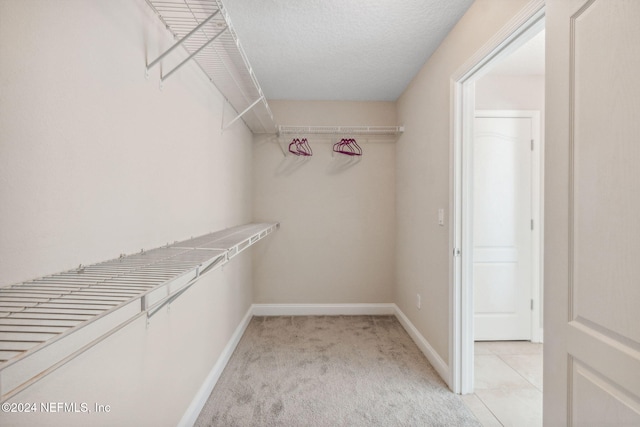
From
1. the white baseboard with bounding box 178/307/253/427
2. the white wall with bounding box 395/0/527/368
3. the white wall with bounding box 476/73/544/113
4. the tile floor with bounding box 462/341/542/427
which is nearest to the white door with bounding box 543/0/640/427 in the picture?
the white wall with bounding box 395/0/527/368

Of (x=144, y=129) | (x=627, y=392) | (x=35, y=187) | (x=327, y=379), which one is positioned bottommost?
(x=327, y=379)

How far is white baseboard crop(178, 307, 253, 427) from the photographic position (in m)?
1.63

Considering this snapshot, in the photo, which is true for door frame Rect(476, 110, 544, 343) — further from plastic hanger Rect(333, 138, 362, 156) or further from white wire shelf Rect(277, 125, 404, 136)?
plastic hanger Rect(333, 138, 362, 156)

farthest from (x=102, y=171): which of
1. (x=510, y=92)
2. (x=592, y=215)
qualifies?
(x=510, y=92)

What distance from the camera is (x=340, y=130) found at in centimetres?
325

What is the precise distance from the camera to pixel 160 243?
1344 mm

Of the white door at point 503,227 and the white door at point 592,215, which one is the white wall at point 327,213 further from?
the white door at point 592,215

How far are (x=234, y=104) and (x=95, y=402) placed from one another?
2053 mm

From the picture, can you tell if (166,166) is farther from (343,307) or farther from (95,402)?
(343,307)

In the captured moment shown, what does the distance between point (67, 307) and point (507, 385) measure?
8.33 ft

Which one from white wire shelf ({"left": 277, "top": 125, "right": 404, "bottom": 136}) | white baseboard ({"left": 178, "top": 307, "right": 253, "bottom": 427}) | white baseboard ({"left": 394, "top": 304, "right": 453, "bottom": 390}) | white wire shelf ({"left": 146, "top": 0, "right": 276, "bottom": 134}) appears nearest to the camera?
white wire shelf ({"left": 146, "top": 0, "right": 276, "bottom": 134})

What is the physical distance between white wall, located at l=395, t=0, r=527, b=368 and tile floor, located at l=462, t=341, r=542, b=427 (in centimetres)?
34

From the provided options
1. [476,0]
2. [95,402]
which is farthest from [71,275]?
[476,0]

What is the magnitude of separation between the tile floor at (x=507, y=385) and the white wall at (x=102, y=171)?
68.2 inches
